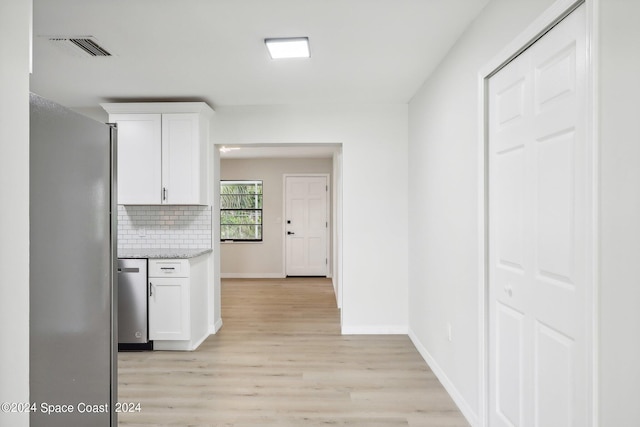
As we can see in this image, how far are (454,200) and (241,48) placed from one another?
1830 mm

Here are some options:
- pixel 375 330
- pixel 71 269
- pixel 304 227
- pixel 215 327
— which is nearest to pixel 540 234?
pixel 71 269

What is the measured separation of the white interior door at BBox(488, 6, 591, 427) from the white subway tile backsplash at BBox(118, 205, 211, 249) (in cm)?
311

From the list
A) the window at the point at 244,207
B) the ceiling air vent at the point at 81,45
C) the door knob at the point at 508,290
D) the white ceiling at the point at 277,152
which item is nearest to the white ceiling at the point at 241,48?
the ceiling air vent at the point at 81,45

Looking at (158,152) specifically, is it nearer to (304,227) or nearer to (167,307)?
(167,307)

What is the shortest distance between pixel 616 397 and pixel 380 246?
3.13 m

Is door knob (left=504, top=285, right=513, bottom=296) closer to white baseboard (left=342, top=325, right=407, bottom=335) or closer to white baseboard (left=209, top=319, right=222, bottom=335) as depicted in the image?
white baseboard (left=342, top=325, right=407, bottom=335)

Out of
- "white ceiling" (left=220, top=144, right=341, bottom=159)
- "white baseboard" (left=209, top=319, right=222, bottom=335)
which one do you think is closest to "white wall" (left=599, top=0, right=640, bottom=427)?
"white baseboard" (left=209, top=319, right=222, bottom=335)

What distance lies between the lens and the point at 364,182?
431cm

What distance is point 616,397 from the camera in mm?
1218

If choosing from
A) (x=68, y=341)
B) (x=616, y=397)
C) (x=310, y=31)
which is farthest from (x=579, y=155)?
(x=68, y=341)

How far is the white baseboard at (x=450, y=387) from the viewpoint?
2424 mm

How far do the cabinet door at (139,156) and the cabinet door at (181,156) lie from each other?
7 centimetres

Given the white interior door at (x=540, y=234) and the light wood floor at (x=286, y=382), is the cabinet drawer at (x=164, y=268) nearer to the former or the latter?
the light wood floor at (x=286, y=382)

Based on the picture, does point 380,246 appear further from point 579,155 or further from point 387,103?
point 579,155
